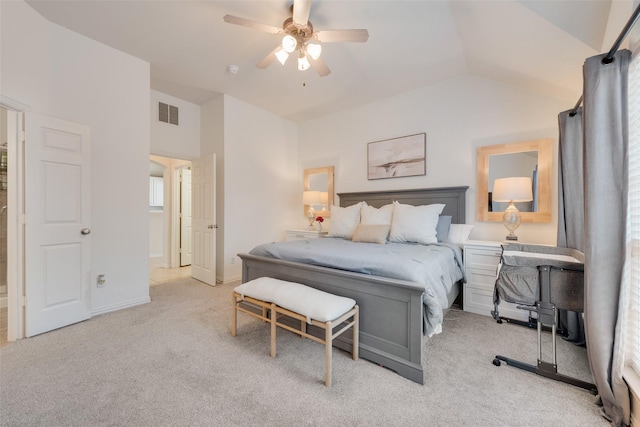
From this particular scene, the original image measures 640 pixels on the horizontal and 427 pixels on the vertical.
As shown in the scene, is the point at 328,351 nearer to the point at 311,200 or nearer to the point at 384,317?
the point at 384,317

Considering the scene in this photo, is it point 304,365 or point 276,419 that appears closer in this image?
point 276,419

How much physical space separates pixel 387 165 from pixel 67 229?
Result: 4.09 metres

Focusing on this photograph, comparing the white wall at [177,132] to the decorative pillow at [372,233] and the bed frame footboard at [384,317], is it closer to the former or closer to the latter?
the decorative pillow at [372,233]

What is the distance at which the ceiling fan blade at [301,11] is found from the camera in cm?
196

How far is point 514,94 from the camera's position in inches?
123

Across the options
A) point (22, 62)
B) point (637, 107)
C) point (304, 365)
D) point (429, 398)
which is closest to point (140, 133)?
point (22, 62)

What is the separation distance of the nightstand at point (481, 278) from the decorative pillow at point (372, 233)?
3.02 ft

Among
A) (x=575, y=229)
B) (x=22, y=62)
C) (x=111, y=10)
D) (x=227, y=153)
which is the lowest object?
(x=575, y=229)

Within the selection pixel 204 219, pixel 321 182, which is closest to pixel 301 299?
pixel 204 219

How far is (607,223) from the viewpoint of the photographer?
1447 mm

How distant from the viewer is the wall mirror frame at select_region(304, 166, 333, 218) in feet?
15.8

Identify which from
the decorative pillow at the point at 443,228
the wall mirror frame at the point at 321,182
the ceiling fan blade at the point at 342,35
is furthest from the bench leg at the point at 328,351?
the wall mirror frame at the point at 321,182

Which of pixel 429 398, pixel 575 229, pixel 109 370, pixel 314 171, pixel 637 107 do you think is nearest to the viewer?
pixel 637 107

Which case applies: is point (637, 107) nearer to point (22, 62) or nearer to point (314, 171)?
point (314, 171)
